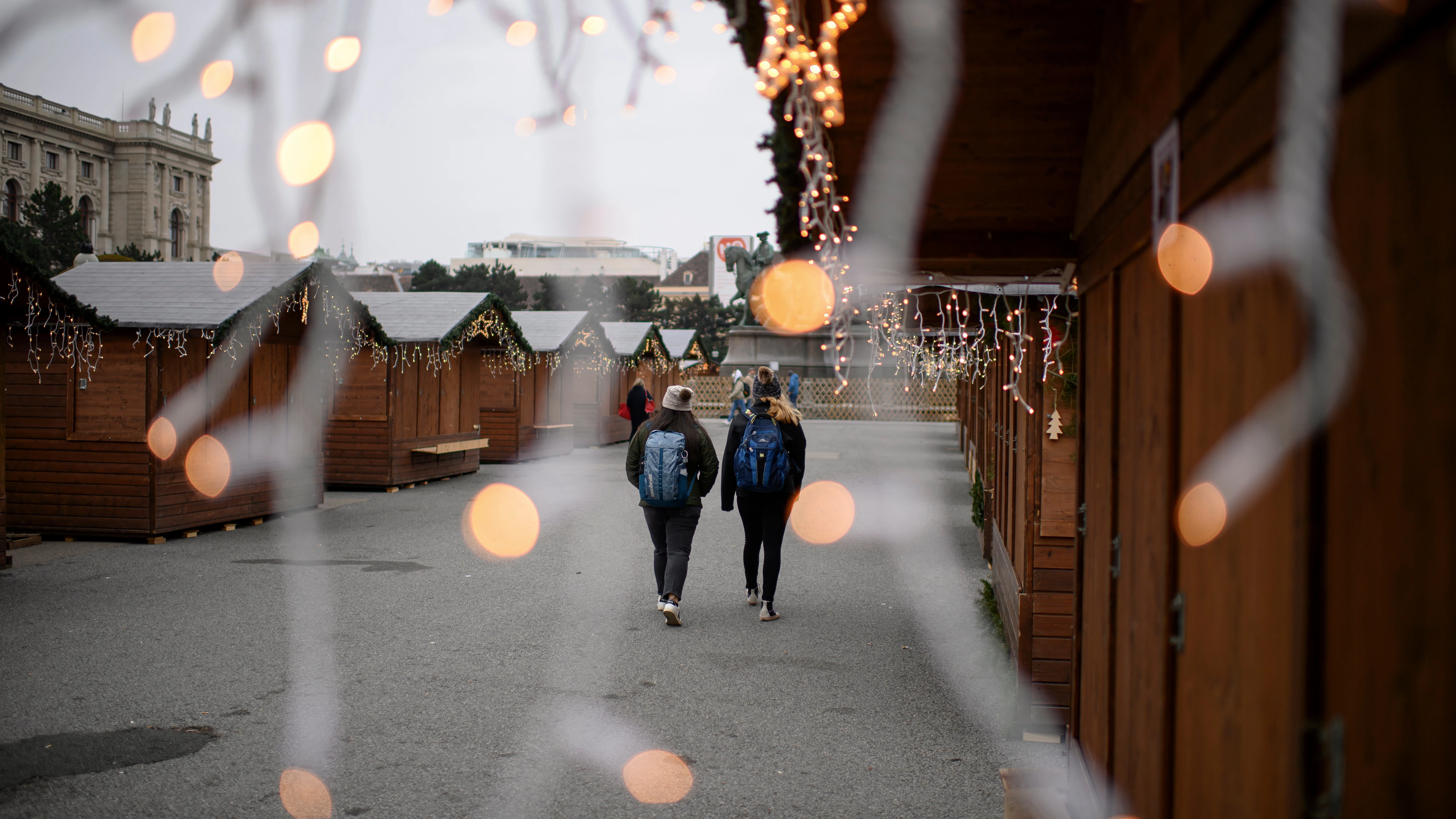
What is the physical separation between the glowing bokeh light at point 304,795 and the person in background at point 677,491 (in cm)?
299

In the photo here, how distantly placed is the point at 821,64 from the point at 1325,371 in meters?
2.18

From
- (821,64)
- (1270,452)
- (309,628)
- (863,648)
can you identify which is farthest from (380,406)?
(1270,452)

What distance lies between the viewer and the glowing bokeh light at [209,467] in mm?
10711

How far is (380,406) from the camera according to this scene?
15.0 m

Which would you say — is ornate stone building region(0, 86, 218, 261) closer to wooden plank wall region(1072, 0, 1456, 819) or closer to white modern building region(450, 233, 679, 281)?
wooden plank wall region(1072, 0, 1456, 819)

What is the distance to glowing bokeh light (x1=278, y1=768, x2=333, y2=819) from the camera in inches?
150

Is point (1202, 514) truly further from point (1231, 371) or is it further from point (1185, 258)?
point (1185, 258)

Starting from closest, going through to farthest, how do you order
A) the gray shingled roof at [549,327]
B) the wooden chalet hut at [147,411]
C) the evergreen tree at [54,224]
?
the wooden chalet hut at [147,411], the gray shingled roof at [549,327], the evergreen tree at [54,224]

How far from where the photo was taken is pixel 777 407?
7.04 metres

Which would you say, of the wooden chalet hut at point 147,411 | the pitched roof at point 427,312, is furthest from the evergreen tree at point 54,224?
the wooden chalet hut at point 147,411

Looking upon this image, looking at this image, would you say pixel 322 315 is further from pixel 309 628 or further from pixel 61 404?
pixel 309 628

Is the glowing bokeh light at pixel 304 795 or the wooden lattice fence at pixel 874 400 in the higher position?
the wooden lattice fence at pixel 874 400

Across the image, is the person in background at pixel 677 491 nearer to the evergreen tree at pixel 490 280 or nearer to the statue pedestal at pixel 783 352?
the statue pedestal at pixel 783 352

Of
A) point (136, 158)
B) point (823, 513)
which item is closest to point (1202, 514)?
point (136, 158)
